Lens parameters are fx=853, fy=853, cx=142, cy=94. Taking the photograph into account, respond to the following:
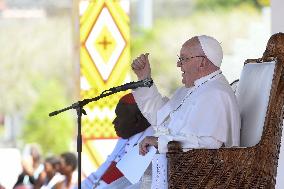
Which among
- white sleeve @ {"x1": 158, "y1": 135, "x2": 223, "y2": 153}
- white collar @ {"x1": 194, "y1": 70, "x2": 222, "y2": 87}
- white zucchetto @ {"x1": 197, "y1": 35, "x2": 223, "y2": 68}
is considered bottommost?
white sleeve @ {"x1": 158, "y1": 135, "x2": 223, "y2": 153}

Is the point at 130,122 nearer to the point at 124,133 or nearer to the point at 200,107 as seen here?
the point at 124,133

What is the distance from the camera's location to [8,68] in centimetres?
752

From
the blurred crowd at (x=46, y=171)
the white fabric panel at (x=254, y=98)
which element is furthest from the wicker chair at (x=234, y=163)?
the blurred crowd at (x=46, y=171)

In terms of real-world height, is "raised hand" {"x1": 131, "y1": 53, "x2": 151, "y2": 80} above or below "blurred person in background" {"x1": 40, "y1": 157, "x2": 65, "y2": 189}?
above

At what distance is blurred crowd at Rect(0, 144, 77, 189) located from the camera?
7344 millimetres

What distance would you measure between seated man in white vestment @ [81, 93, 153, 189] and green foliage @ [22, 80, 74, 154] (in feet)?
7.99

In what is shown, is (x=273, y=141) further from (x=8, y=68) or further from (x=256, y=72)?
(x=8, y=68)

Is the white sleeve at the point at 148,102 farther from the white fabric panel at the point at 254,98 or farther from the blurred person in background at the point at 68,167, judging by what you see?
the blurred person in background at the point at 68,167

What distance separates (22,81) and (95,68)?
2.33 feet

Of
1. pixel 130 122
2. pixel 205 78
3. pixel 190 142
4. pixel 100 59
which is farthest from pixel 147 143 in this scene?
pixel 100 59

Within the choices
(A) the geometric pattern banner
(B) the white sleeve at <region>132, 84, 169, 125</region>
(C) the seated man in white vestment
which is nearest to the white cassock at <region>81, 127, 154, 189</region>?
(C) the seated man in white vestment

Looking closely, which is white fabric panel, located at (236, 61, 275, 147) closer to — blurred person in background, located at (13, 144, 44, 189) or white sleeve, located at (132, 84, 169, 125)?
white sleeve, located at (132, 84, 169, 125)

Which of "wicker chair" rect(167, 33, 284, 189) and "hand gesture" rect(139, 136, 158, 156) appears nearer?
"wicker chair" rect(167, 33, 284, 189)

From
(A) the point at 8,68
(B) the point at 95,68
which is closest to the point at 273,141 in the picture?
(B) the point at 95,68
